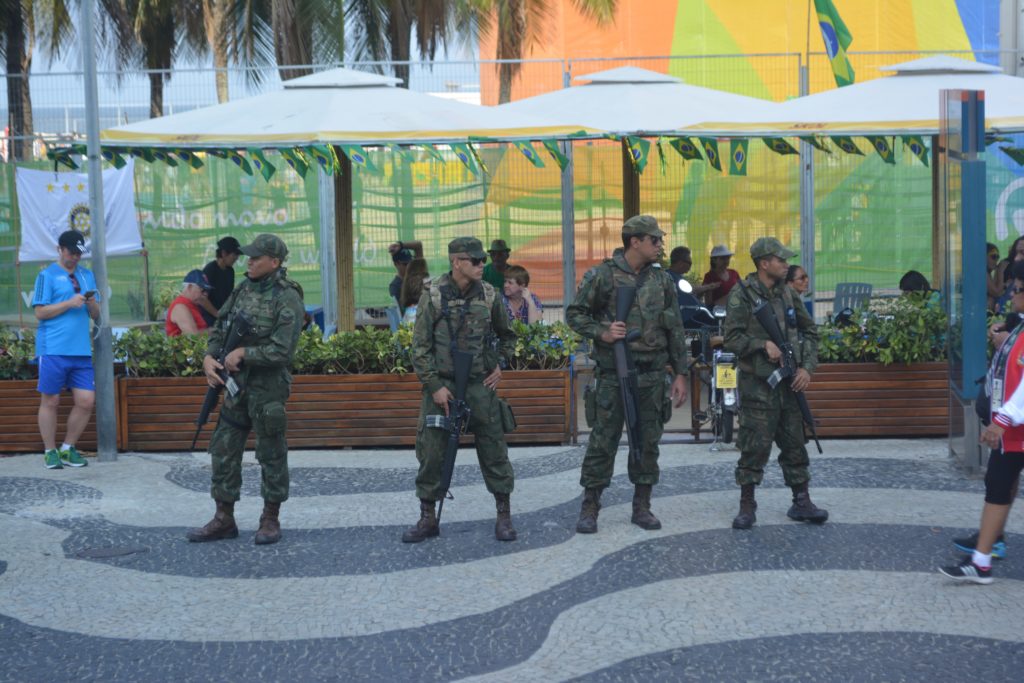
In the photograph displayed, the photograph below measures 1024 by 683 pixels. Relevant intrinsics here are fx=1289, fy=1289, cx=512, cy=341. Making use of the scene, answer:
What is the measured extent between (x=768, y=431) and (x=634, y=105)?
17.4ft

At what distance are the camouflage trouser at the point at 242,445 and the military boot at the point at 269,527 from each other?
6 cm

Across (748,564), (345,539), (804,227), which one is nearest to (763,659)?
(748,564)

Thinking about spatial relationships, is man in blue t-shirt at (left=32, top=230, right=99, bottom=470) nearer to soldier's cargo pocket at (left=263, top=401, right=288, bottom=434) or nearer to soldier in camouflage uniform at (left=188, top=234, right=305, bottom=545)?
soldier in camouflage uniform at (left=188, top=234, right=305, bottom=545)

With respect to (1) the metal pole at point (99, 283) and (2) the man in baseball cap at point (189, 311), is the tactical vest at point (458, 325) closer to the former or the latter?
(1) the metal pole at point (99, 283)

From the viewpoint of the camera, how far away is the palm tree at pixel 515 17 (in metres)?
26.4

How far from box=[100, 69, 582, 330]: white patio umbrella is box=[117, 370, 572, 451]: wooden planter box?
180 cm

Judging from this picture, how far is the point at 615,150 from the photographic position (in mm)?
15164

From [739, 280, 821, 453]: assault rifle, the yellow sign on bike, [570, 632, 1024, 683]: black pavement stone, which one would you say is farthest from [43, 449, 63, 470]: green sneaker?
[570, 632, 1024, 683]: black pavement stone

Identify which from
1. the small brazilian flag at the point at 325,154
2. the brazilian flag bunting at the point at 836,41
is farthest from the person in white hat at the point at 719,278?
the small brazilian flag at the point at 325,154

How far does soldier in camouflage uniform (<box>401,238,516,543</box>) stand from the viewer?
7.12 metres

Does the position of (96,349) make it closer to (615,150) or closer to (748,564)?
(748,564)

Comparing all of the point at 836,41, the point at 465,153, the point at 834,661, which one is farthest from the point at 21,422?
the point at 836,41

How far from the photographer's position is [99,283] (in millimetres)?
9727

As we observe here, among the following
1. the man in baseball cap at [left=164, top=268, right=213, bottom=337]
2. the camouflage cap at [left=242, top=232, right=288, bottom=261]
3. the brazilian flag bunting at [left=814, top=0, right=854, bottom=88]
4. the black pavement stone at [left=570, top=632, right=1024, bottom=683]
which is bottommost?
the black pavement stone at [left=570, top=632, right=1024, bottom=683]
